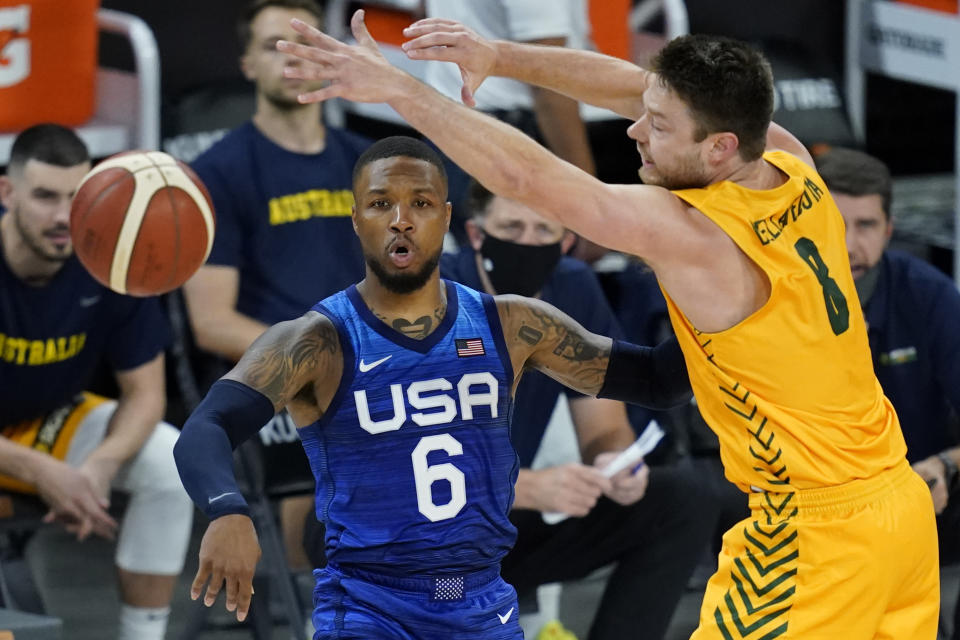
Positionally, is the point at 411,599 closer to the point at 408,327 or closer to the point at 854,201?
the point at 408,327

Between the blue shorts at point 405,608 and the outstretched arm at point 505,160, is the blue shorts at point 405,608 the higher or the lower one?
the lower one

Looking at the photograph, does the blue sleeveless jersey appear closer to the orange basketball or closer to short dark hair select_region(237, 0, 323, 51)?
the orange basketball

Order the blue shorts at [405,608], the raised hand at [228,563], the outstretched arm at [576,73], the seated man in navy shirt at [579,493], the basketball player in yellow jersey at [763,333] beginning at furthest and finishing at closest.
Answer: the seated man in navy shirt at [579,493], the outstretched arm at [576,73], the blue shorts at [405,608], the basketball player in yellow jersey at [763,333], the raised hand at [228,563]

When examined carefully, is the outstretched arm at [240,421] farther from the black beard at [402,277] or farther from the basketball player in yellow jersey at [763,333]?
the basketball player in yellow jersey at [763,333]

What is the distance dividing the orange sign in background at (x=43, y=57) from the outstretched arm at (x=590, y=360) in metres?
2.94

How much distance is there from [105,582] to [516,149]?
12.5ft

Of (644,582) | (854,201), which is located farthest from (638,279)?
(644,582)

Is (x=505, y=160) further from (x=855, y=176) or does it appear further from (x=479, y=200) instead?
(x=855, y=176)

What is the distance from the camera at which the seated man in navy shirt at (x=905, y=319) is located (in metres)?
5.26

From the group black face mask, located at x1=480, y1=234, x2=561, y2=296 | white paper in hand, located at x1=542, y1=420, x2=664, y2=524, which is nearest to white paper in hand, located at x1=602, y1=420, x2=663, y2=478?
white paper in hand, located at x1=542, y1=420, x2=664, y2=524

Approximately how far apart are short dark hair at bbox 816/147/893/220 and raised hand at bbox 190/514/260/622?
2855 millimetres

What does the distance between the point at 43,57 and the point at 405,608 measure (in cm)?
336

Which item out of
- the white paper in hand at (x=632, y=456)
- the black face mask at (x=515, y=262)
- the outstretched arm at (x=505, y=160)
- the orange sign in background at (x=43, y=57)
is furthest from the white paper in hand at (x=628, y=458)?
the orange sign in background at (x=43, y=57)

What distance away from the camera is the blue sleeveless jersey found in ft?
12.0
